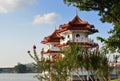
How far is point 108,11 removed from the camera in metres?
20.2

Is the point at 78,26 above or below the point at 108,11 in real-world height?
above

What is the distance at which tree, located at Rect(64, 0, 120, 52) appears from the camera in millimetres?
19328

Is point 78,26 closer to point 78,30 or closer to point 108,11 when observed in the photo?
point 78,30

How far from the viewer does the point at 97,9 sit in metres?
20.5

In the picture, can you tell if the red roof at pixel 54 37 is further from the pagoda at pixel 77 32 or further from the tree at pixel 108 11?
the tree at pixel 108 11

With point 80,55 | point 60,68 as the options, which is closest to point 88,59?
point 80,55

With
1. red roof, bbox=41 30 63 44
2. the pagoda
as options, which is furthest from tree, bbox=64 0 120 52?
red roof, bbox=41 30 63 44

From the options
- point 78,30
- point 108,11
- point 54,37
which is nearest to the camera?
point 108,11

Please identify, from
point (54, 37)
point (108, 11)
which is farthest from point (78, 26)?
point (108, 11)

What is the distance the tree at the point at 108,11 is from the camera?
19328 mm

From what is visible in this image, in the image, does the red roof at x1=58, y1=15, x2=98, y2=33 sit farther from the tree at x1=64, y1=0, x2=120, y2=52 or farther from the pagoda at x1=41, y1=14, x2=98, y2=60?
the tree at x1=64, y1=0, x2=120, y2=52

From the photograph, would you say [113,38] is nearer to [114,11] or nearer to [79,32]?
[114,11]

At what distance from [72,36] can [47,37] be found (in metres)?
8.58

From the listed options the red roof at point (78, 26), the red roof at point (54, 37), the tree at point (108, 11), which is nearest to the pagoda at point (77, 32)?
the red roof at point (78, 26)
